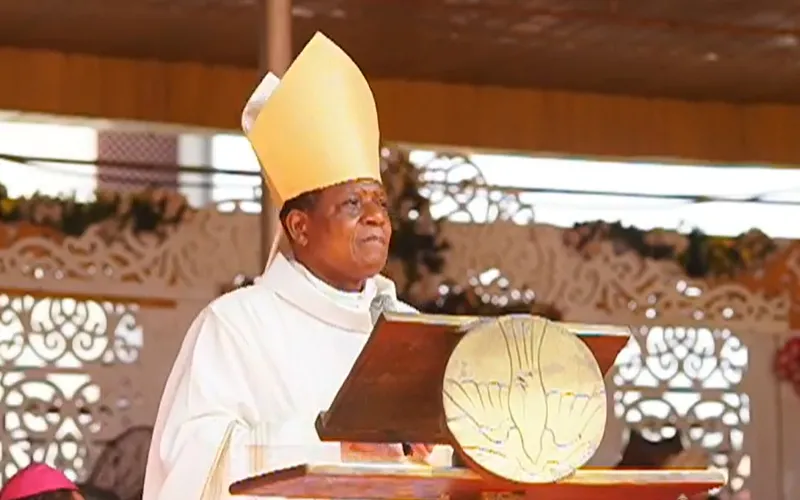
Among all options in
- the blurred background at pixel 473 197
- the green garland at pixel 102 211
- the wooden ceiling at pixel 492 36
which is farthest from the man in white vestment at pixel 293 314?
the wooden ceiling at pixel 492 36

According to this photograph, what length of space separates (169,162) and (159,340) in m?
2.31

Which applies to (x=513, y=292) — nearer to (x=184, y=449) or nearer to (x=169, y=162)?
(x=169, y=162)

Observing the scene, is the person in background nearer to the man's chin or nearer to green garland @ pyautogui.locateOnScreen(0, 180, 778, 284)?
the man's chin

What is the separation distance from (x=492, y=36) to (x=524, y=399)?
4.85 m

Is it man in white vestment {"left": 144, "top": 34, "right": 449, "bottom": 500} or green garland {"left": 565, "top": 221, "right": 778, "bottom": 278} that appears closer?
man in white vestment {"left": 144, "top": 34, "right": 449, "bottom": 500}

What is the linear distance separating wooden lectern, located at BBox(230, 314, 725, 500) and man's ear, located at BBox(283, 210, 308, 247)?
0.73 m

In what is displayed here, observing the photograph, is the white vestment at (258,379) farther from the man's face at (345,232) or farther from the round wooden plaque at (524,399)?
the round wooden plaque at (524,399)

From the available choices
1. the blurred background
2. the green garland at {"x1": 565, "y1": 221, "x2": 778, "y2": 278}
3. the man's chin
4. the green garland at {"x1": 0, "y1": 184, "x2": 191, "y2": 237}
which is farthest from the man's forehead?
the green garland at {"x1": 565, "y1": 221, "x2": 778, "y2": 278}

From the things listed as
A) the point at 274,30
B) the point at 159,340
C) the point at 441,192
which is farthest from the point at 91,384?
the point at 274,30

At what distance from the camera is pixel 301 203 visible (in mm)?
2660

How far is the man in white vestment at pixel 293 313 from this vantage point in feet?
8.00

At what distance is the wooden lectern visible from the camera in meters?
1.84

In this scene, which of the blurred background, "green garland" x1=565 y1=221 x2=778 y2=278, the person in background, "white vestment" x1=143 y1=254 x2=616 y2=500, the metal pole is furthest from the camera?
"green garland" x1=565 y1=221 x2=778 y2=278

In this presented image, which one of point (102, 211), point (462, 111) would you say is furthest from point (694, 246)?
point (102, 211)
